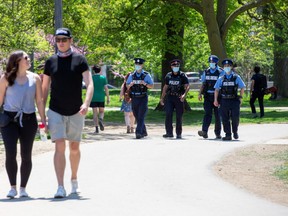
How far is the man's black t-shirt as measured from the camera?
10375mm

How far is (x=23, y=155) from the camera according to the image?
1062cm

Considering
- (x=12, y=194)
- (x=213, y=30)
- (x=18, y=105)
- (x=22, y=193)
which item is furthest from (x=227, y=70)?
(x=213, y=30)

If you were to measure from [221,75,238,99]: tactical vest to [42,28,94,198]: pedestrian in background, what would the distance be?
28.7 ft

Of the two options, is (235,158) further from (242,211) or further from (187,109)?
(187,109)

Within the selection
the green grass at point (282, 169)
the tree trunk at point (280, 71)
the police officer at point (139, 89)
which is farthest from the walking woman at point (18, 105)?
the tree trunk at point (280, 71)

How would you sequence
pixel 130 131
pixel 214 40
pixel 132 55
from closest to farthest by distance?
pixel 130 131 < pixel 214 40 < pixel 132 55

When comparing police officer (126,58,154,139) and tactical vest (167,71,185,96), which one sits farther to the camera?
tactical vest (167,71,185,96)

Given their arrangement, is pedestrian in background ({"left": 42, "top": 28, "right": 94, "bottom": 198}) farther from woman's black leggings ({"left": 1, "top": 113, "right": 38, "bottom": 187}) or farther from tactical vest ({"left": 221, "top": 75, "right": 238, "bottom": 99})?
tactical vest ({"left": 221, "top": 75, "right": 238, "bottom": 99})

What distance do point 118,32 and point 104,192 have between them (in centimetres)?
2225

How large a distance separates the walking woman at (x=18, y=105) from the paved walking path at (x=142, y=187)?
0.50 m

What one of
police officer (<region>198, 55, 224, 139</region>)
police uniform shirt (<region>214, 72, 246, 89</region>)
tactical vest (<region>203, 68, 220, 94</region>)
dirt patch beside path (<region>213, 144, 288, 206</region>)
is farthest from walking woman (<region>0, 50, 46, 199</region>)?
tactical vest (<region>203, 68, 220, 94</region>)

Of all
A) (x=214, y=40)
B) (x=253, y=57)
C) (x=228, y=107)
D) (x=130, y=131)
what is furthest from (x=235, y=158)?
(x=253, y=57)

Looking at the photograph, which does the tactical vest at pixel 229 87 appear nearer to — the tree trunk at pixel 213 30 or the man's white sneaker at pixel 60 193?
the man's white sneaker at pixel 60 193

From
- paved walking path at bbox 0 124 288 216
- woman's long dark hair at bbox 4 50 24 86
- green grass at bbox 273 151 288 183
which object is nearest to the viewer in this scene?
paved walking path at bbox 0 124 288 216
